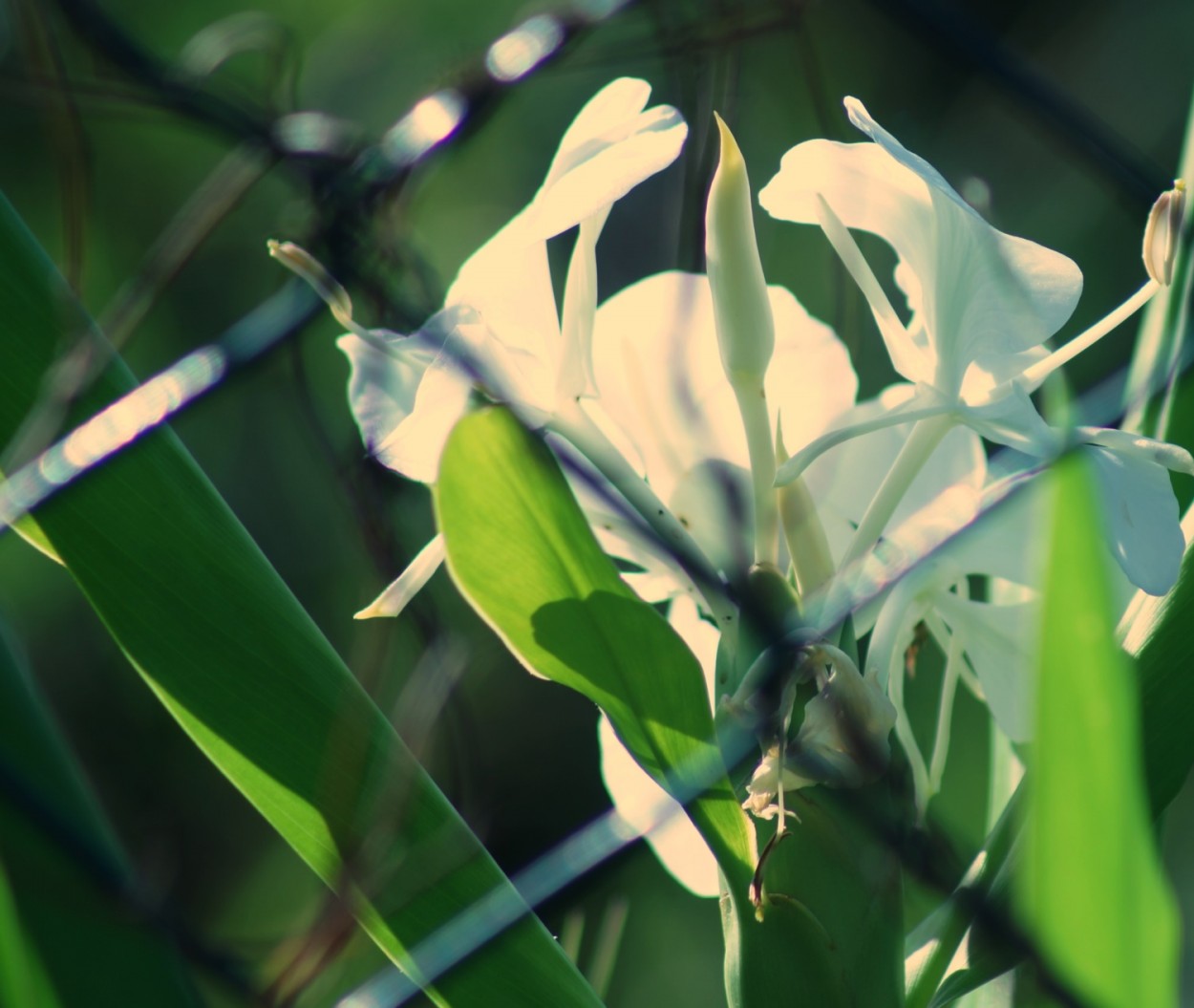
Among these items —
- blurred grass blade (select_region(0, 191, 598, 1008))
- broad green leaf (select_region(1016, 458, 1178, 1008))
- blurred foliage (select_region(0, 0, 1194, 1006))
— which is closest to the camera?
broad green leaf (select_region(1016, 458, 1178, 1008))

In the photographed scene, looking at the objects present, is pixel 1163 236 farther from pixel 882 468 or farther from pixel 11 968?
pixel 11 968

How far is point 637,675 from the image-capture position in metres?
0.23

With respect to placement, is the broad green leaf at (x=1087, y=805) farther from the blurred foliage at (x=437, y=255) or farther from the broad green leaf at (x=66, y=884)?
the blurred foliage at (x=437, y=255)

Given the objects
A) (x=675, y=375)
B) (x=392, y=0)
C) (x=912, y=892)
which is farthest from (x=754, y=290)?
(x=392, y=0)

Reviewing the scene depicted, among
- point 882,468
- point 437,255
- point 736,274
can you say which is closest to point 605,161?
point 736,274

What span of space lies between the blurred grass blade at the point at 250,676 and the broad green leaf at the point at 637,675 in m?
0.04

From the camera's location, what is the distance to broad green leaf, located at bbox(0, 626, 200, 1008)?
0.23m

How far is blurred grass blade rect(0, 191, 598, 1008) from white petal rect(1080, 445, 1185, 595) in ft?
0.47

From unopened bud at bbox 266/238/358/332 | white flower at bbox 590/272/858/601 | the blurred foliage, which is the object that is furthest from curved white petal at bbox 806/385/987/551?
the blurred foliage

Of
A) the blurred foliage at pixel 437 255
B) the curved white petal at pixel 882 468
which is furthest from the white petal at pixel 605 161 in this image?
the blurred foliage at pixel 437 255

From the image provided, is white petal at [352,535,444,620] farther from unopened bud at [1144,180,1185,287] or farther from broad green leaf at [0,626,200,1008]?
unopened bud at [1144,180,1185,287]

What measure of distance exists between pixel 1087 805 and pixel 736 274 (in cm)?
15

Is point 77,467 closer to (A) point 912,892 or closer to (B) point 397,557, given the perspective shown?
(B) point 397,557

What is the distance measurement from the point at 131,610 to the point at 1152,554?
21 cm
